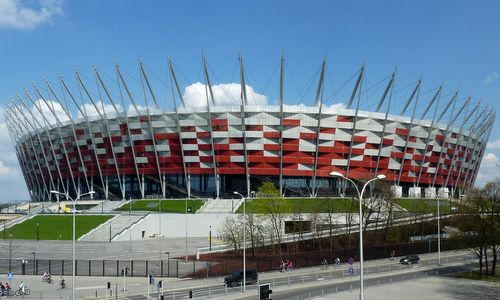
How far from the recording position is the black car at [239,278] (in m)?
40.9

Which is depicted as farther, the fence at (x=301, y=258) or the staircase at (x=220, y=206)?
the staircase at (x=220, y=206)

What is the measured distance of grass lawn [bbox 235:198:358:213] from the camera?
64588 millimetres

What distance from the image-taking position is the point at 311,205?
282 ft

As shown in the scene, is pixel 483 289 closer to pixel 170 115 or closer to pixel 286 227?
pixel 286 227

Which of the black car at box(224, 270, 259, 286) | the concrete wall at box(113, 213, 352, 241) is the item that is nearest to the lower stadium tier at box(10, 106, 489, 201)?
the concrete wall at box(113, 213, 352, 241)

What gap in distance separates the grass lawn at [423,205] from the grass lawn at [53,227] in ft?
165

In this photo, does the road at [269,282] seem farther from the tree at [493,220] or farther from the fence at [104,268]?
the tree at [493,220]

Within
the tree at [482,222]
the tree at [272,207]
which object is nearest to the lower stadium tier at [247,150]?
the tree at [272,207]

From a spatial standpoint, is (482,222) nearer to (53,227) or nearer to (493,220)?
(493,220)

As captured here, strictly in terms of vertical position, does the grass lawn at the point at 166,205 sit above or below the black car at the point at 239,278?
above

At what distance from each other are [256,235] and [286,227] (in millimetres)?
16472

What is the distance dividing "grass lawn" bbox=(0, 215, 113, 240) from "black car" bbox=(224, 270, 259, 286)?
1622 inches

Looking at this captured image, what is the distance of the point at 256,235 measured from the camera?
62312 millimetres

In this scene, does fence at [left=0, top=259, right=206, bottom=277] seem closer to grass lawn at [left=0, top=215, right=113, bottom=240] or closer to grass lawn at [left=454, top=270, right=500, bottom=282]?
grass lawn at [left=0, top=215, right=113, bottom=240]
